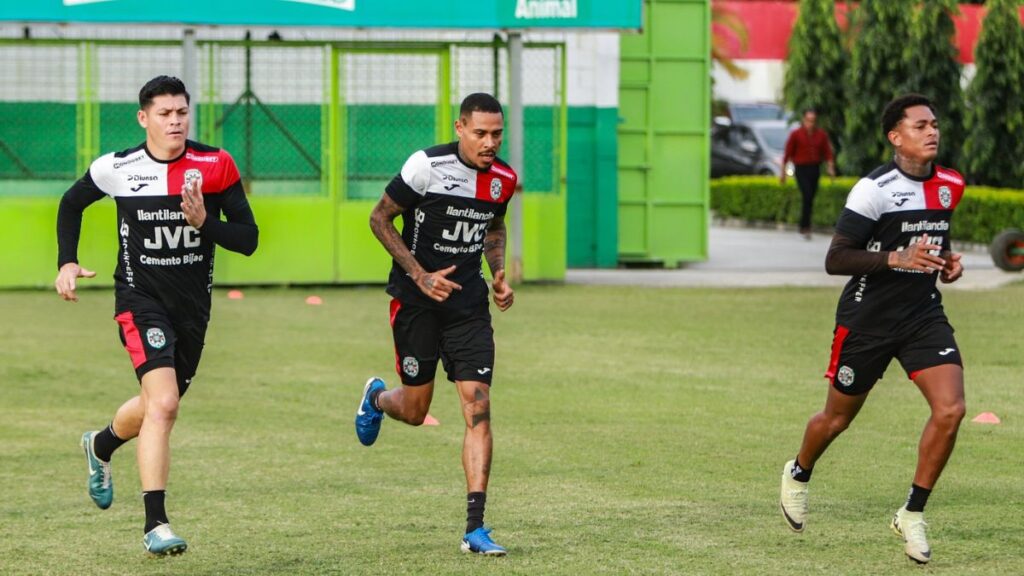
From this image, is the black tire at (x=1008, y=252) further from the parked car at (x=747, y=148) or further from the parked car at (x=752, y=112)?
the parked car at (x=752, y=112)

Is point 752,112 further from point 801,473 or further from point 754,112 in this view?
point 801,473

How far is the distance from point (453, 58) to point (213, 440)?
10.6 meters

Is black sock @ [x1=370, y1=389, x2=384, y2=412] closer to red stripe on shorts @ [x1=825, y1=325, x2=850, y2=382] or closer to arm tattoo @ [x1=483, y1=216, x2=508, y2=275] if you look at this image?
arm tattoo @ [x1=483, y1=216, x2=508, y2=275]

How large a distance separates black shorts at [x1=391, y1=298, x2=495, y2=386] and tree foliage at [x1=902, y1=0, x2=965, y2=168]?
23.1 m

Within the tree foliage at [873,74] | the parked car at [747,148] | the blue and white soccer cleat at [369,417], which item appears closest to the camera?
the blue and white soccer cleat at [369,417]

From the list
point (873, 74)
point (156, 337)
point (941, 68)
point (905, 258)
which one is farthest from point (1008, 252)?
point (156, 337)

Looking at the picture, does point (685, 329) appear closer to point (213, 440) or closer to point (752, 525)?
point (213, 440)

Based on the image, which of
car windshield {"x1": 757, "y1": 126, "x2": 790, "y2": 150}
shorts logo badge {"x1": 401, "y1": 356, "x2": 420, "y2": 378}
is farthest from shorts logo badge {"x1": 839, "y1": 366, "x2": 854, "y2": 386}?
car windshield {"x1": 757, "y1": 126, "x2": 790, "y2": 150}

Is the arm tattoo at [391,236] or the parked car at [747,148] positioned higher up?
the parked car at [747,148]

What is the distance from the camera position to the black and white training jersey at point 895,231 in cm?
779

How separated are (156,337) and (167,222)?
0.48 m

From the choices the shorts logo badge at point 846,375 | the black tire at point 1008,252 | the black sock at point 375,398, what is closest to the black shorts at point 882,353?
the shorts logo badge at point 846,375

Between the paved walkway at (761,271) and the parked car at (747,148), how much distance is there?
12933 mm

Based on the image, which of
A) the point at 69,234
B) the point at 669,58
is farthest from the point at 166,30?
the point at 69,234
